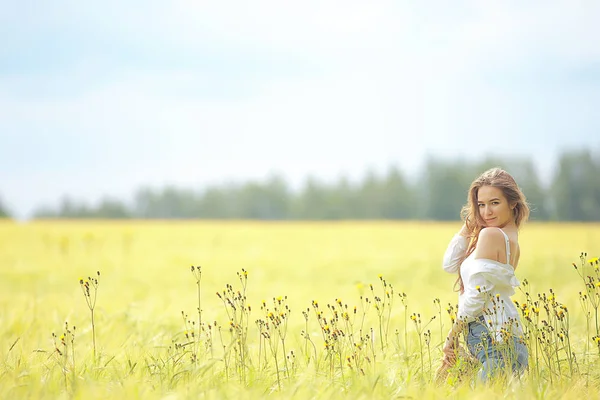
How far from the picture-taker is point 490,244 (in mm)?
3695

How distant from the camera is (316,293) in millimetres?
9188

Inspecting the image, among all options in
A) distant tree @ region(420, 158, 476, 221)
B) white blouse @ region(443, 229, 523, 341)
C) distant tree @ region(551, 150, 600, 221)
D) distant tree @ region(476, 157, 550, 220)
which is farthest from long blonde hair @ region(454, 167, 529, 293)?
distant tree @ region(420, 158, 476, 221)

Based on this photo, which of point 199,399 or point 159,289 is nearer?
point 199,399

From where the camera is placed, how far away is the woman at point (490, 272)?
3.67m

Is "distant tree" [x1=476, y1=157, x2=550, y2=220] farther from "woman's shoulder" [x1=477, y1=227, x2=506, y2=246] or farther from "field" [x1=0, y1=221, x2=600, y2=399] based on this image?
"woman's shoulder" [x1=477, y1=227, x2=506, y2=246]

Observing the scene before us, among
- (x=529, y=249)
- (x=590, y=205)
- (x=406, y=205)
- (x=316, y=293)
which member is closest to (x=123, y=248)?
(x=316, y=293)

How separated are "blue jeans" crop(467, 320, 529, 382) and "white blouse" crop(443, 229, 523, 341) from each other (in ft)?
0.18

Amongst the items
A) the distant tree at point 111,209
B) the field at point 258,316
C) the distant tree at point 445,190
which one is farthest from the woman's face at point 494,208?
the distant tree at point 111,209

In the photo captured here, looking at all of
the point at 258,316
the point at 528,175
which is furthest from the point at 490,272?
the point at 528,175

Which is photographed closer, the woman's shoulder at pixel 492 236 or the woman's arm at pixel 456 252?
the woman's shoulder at pixel 492 236

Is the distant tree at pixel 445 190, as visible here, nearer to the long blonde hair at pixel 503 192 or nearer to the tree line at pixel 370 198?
the tree line at pixel 370 198

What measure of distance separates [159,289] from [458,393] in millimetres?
7921

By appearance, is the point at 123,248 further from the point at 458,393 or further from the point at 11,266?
the point at 458,393

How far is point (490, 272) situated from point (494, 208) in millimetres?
437
